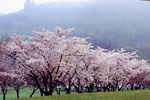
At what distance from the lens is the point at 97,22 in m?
167

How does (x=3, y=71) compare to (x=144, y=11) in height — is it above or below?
below

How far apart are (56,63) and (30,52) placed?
3.33 m

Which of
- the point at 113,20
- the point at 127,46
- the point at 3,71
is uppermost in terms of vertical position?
the point at 113,20

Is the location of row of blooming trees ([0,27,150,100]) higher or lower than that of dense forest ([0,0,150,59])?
lower

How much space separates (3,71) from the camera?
26.9 meters

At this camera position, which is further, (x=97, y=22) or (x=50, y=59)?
(x=97, y=22)

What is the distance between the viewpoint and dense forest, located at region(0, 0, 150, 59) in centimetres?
Result: 13425

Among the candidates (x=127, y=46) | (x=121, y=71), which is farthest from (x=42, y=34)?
(x=127, y=46)

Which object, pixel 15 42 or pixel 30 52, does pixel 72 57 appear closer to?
pixel 30 52

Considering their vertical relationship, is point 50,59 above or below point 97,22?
below

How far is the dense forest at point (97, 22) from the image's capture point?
134 meters

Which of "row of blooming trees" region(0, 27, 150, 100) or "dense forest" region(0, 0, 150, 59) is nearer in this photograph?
"row of blooming trees" region(0, 27, 150, 100)

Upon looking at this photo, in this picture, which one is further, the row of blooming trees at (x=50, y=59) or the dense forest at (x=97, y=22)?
the dense forest at (x=97, y=22)

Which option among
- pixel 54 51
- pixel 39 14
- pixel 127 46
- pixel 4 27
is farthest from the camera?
pixel 39 14
